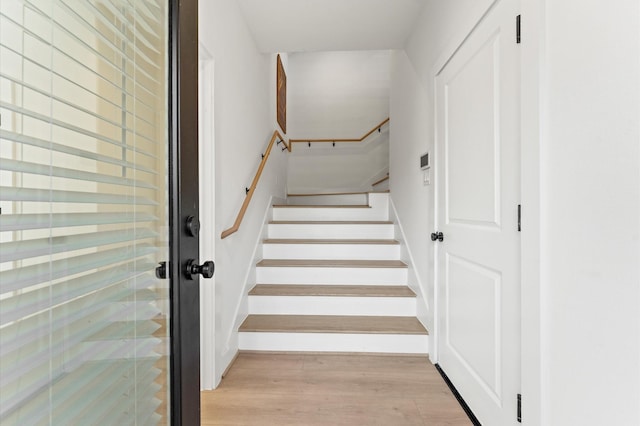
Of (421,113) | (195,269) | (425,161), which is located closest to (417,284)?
(425,161)

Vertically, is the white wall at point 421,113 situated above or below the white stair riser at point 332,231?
above

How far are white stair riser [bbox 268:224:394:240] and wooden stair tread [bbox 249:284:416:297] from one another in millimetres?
708

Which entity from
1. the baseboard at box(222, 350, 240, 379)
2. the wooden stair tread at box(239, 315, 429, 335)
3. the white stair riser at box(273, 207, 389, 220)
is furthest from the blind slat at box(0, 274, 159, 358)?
the white stair riser at box(273, 207, 389, 220)

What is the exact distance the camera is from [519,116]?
123cm

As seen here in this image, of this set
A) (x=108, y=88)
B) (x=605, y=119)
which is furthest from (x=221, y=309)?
(x=605, y=119)

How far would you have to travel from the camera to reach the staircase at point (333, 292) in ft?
7.38

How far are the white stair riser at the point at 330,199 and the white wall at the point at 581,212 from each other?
3054mm

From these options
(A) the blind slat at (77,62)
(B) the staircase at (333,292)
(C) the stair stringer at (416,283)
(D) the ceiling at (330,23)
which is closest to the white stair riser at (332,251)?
(B) the staircase at (333,292)

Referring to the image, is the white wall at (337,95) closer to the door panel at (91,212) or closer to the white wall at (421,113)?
the white wall at (421,113)

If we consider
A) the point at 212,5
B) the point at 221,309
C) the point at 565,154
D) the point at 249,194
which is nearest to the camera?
the point at 565,154

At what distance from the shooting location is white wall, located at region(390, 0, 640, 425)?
800mm

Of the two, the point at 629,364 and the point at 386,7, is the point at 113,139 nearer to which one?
the point at 629,364

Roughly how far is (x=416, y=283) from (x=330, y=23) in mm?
2101

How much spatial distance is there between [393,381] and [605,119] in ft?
5.50
